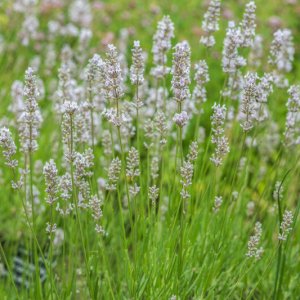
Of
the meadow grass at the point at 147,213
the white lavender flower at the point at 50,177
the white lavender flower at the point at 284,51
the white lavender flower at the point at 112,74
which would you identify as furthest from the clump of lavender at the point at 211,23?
the white lavender flower at the point at 50,177

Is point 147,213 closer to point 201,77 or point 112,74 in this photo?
point 201,77

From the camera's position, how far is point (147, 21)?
7.66 m

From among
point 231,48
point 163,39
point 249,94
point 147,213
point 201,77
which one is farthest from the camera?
point 147,213

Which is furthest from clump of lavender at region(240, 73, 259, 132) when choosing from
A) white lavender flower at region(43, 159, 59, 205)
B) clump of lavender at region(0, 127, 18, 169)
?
clump of lavender at region(0, 127, 18, 169)

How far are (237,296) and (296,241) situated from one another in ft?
2.23

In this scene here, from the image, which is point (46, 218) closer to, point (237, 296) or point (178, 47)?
point (237, 296)

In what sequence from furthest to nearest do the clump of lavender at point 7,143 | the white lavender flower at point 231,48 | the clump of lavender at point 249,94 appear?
the white lavender flower at point 231,48
the clump of lavender at point 249,94
the clump of lavender at point 7,143

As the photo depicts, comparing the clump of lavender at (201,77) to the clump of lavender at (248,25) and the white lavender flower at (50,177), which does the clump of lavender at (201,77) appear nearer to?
the clump of lavender at (248,25)

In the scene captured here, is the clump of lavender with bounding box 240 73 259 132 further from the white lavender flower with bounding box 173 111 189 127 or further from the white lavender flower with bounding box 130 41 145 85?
the white lavender flower with bounding box 130 41 145 85

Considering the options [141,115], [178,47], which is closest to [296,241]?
[141,115]

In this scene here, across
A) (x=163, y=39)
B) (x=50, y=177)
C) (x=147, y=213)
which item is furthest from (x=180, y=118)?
(x=147, y=213)

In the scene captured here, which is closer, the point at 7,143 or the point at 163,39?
the point at 7,143

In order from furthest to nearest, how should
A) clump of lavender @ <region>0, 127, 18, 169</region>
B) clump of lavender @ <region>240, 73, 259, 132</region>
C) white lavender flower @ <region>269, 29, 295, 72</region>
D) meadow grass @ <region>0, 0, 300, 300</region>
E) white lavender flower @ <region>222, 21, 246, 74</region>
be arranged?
white lavender flower @ <region>269, 29, 295, 72</region> < white lavender flower @ <region>222, 21, 246, 74</region> < meadow grass @ <region>0, 0, 300, 300</region> < clump of lavender @ <region>240, 73, 259, 132</region> < clump of lavender @ <region>0, 127, 18, 169</region>

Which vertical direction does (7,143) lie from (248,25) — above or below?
below
